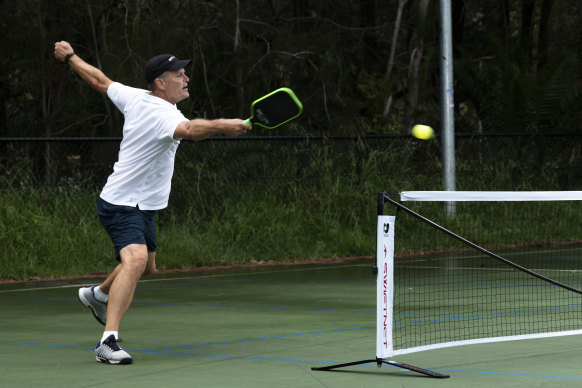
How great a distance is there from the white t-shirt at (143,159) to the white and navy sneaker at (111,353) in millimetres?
1010

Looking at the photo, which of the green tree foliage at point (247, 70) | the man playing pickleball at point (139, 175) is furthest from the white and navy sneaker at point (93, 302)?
the green tree foliage at point (247, 70)

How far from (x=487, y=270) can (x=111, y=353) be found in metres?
7.78

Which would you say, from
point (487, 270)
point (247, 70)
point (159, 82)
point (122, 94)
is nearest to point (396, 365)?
point (159, 82)

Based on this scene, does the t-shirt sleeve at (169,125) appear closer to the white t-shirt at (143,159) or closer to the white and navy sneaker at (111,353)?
the white t-shirt at (143,159)

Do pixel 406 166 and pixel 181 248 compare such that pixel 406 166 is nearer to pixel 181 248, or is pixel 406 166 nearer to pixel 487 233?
pixel 487 233

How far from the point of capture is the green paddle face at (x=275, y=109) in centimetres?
720

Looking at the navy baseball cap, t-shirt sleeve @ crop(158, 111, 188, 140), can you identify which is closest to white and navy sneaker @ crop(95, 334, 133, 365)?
t-shirt sleeve @ crop(158, 111, 188, 140)

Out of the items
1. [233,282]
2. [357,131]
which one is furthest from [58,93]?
[233,282]

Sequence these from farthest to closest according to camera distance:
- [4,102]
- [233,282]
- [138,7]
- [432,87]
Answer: [432,87], [4,102], [138,7], [233,282]

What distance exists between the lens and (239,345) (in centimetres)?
846

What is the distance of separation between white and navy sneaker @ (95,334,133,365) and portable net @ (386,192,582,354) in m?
1.83

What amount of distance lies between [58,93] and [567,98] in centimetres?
1005

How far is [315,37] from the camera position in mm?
24141

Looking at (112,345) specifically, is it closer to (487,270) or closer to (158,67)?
(158,67)
